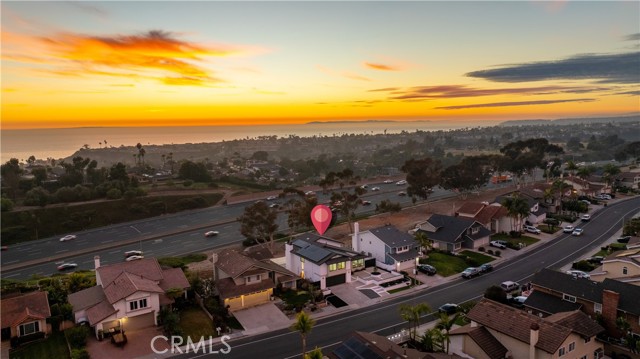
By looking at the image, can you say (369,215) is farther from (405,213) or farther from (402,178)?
(402,178)

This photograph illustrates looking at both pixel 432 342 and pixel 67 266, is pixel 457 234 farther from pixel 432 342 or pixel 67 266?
pixel 67 266

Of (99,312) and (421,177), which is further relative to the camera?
(421,177)

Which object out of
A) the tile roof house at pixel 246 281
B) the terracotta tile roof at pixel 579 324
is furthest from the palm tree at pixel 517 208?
the tile roof house at pixel 246 281

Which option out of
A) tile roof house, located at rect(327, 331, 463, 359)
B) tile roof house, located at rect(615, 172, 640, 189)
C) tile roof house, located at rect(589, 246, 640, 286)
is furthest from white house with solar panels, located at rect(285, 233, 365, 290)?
tile roof house, located at rect(615, 172, 640, 189)

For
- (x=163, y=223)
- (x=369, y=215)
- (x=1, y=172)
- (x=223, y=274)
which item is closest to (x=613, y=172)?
(x=369, y=215)

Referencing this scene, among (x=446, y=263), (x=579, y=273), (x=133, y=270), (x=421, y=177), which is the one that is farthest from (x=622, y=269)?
(x=133, y=270)

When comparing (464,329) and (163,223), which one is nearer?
(464,329)

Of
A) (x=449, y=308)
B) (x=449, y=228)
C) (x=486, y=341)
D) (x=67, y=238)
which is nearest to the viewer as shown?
(x=486, y=341)
